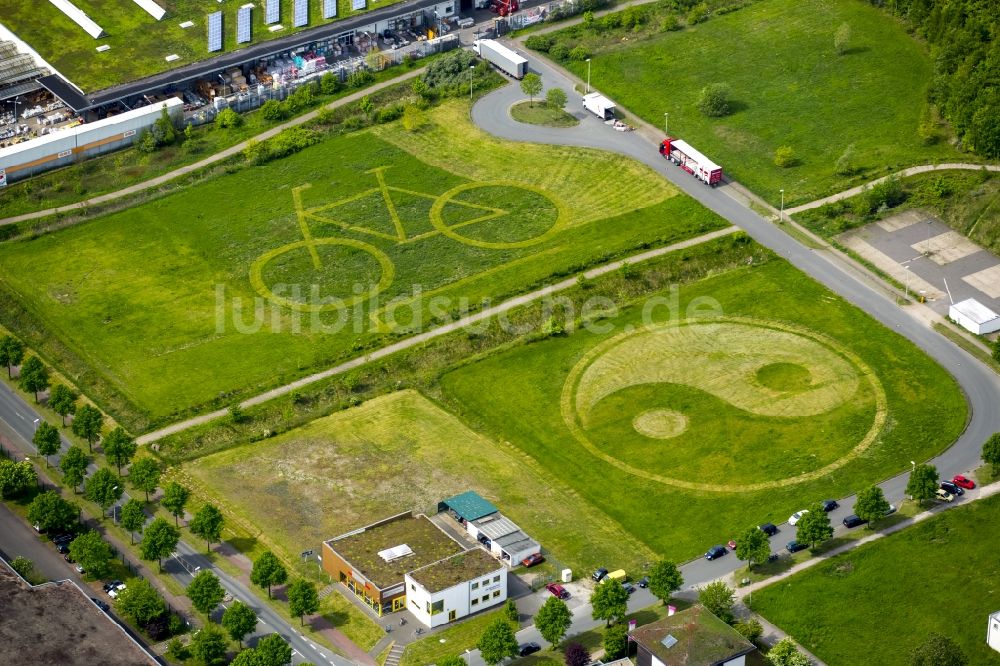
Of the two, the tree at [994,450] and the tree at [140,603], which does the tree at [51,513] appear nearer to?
the tree at [140,603]

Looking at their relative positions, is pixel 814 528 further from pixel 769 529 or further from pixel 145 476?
pixel 145 476

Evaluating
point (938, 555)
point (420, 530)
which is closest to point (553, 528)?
point (420, 530)

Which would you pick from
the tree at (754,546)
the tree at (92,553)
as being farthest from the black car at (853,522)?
the tree at (92,553)

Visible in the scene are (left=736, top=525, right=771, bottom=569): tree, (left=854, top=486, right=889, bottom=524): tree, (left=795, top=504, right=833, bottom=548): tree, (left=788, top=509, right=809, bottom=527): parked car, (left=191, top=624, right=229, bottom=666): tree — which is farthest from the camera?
(left=788, top=509, right=809, bottom=527): parked car

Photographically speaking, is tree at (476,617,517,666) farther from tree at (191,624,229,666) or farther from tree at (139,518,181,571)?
tree at (139,518,181,571)

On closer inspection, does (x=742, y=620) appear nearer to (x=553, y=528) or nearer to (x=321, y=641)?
(x=553, y=528)

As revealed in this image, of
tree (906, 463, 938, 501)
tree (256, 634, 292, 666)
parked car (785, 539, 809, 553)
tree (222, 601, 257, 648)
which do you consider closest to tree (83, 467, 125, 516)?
tree (222, 601, 257, 648)

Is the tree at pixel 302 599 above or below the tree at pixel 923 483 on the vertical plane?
below
